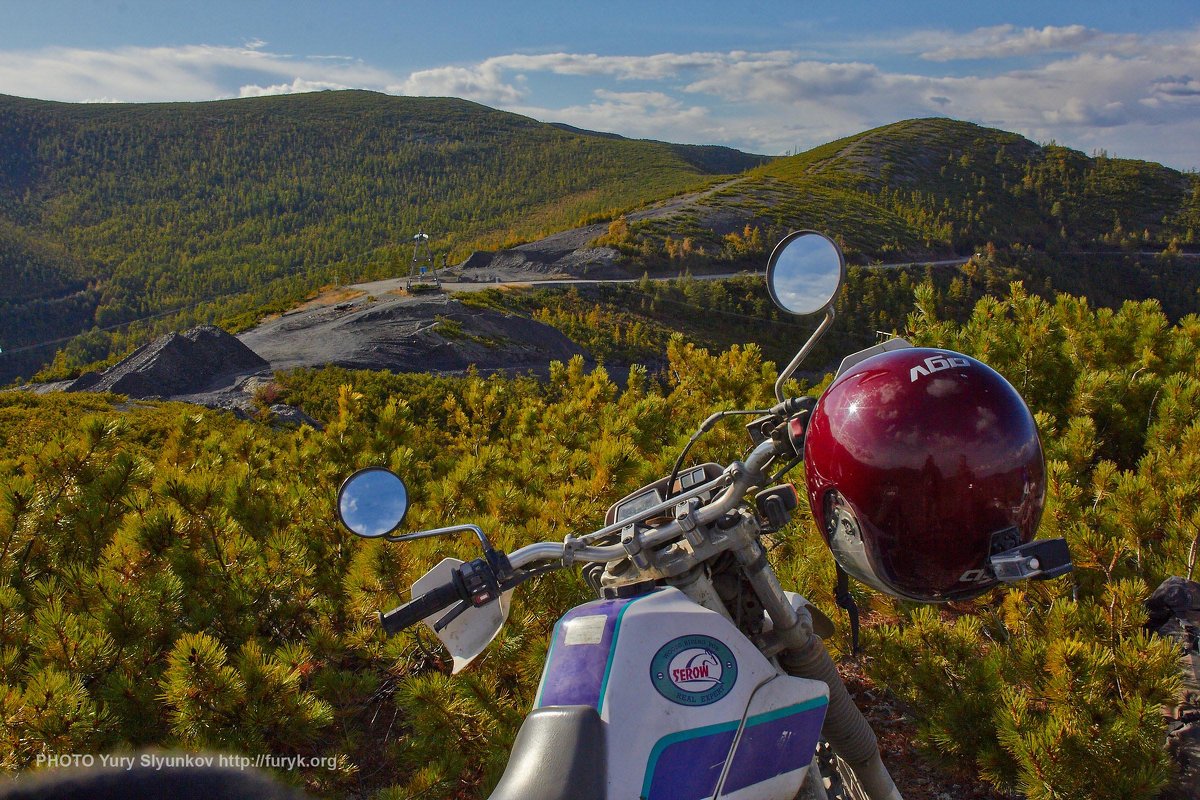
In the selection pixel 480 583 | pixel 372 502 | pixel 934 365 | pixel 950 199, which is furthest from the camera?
pixel 950 199

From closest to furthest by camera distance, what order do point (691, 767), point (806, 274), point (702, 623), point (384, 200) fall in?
point (691, 767), point (702, 623), point (806, 274), point (384, 200)

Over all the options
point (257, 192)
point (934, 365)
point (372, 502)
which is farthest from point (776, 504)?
point (257, 192)

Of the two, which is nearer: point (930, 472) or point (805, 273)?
point (930, 472)

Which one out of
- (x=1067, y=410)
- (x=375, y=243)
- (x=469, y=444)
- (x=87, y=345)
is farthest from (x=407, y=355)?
(x=375, y=243)

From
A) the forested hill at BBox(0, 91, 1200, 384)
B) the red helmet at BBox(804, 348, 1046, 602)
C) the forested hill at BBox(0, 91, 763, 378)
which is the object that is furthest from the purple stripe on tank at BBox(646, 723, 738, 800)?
the forested hill at BBox(0, 91, 763, 378)

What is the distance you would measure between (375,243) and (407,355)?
62.2 m

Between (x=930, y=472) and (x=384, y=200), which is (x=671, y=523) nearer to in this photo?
(x=930, y=472)

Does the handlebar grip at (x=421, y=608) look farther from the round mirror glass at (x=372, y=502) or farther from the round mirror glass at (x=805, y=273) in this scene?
the round mirror glass at (x=805, y=273)

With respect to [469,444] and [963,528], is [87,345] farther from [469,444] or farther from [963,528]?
[963,528]

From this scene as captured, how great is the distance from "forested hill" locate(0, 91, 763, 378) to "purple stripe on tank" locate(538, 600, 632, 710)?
50.6m

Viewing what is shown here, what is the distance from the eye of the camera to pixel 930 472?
1.58m

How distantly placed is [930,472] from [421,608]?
3.88 feet

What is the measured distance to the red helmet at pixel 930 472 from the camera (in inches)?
62.3

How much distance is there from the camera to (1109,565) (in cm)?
308
